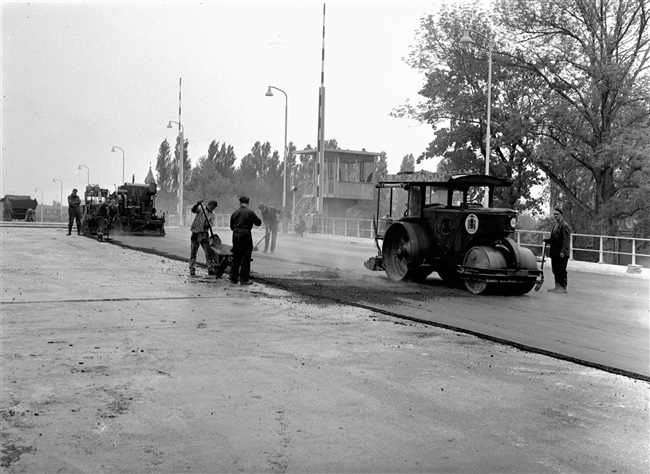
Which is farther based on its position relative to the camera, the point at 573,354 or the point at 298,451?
the point at 573,354

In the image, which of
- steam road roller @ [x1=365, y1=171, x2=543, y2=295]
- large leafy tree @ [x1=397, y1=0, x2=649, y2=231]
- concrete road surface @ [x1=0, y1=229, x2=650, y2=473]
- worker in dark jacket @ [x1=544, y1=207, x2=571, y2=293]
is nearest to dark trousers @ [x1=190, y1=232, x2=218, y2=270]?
steam road roller @ [x1=365, y1=171, x2=543, y2=295]

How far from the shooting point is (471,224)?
48.1 feet

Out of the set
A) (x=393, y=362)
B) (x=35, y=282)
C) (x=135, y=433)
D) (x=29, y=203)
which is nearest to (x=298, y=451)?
(x=135, y=433)

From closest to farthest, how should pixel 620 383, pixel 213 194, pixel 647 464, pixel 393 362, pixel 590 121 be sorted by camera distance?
pixel 647 464 → pixel 620 383 → pixel 393 362 → pixel 590 121 → pixel 213 194

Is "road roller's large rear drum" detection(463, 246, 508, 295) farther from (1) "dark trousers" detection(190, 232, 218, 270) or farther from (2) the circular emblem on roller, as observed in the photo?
(1) "dark trousers" detection(190, 232, 218, 270)

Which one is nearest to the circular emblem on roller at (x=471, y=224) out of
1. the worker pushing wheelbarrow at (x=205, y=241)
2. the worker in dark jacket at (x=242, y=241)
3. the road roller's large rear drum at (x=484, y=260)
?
the road roller's large rear drum at (x=484, y=260)

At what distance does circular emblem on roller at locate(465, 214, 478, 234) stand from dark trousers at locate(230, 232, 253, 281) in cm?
426

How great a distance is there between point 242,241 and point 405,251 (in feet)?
11.1

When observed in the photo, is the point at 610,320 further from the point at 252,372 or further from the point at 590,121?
the point at 590,121

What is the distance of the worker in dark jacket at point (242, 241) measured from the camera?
15.2m

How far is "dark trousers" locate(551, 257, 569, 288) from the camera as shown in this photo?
15.5 metres

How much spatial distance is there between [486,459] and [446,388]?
75.4 inches

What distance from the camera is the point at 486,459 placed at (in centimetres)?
496

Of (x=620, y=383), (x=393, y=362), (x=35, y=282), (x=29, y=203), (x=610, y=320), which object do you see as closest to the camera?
(x=620, y=383)
